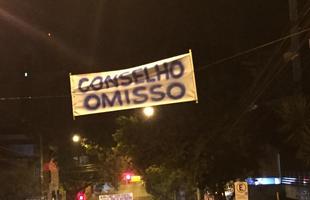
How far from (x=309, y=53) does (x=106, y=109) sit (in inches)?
321

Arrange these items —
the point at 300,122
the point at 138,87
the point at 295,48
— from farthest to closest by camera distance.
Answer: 1. the point at 295,48
2. the point at 300,122
3. the point at 138,87

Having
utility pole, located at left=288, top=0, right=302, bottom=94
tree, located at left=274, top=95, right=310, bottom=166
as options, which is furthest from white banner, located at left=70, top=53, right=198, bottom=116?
utility pole, located at left=288, top=0, right=302, bottom=94

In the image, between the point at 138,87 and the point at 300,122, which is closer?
the point at 138,87

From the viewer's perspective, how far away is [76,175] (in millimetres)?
53188

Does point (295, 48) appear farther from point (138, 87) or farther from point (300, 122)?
point (138, 87)

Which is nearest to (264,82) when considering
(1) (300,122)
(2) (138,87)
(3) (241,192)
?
(3) (241,192)

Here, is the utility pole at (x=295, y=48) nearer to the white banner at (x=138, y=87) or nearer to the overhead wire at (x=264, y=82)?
the overhead wire at (x=264, y=82)

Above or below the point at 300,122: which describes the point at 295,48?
above

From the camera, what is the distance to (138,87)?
11.4 meters

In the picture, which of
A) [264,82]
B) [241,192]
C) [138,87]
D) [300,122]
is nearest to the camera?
[138,87]

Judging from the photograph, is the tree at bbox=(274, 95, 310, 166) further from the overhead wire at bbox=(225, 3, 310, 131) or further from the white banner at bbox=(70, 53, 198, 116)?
the white banner at bbox=(70, 53, 198, 116)

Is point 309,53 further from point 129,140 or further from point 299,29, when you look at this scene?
point 129,140

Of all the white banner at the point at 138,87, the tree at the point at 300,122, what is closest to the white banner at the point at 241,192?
the tree at the point at 300,122

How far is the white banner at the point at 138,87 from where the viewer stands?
11.3 m
